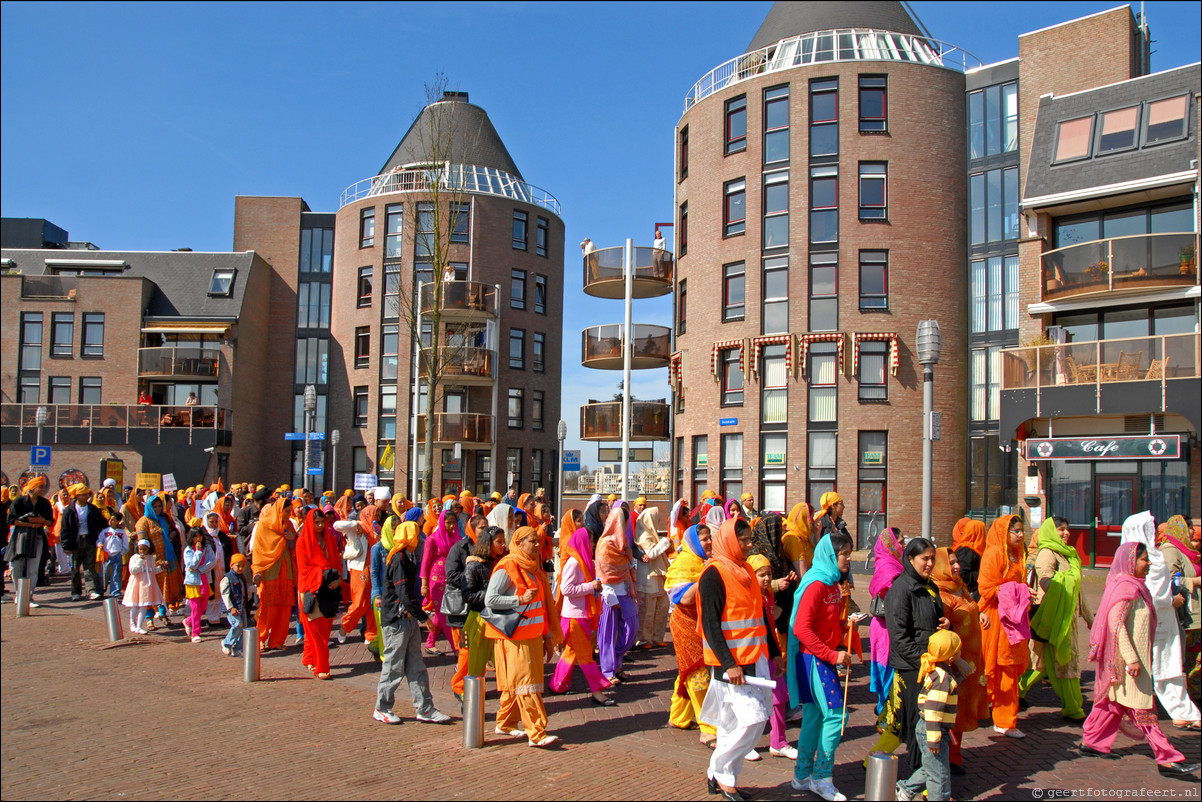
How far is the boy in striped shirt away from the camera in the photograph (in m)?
5.96

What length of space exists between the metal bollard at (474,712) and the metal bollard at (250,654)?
3.60m

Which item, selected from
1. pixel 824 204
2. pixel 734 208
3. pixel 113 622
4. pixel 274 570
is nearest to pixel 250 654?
pixel 274 570

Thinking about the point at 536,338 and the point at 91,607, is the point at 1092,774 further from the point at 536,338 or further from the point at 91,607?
the point at 536,338

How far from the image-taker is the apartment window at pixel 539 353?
1661 inches

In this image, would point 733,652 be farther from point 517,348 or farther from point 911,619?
point 517,348

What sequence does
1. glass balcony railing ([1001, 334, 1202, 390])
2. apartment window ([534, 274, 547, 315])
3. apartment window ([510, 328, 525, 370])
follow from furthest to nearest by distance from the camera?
apartment window ([534, 274, 547, 315]) → apartment window ([510, 328, 525, 370]) → glass balcony railing ([1001, 334, 1202, 390])

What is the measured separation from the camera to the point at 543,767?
7.06 metres

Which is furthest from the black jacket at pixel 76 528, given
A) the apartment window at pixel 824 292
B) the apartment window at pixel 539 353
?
the apartment window at pixel 539 353

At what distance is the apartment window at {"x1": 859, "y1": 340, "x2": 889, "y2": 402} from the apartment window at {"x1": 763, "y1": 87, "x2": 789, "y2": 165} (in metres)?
6.23

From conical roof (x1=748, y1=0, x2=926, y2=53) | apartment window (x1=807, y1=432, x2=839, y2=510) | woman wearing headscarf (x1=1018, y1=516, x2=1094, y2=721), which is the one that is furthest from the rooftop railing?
woman wearing headscarf (x1=1018, y1=516, x2=1094, y2=721)

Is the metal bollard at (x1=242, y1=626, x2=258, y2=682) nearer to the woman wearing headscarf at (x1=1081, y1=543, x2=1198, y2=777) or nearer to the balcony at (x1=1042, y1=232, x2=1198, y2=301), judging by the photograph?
the woman wearing headscarf at (x1=1081, y1=543, x2=1198, y2=777)

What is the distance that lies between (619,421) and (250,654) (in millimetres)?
20324

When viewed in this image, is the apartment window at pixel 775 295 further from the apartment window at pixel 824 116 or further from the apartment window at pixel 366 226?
the apartment window at pixel 366 226

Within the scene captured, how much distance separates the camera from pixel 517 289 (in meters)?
41.7
